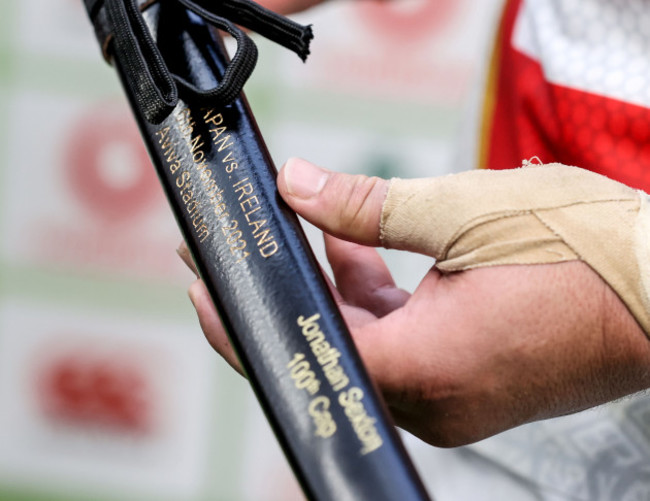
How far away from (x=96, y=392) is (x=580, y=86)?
760mm

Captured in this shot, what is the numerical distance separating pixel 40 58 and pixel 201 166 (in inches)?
26.6

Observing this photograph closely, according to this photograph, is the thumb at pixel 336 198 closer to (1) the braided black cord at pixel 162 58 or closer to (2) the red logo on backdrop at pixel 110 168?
(1) the braided black cord at pixel 162 58

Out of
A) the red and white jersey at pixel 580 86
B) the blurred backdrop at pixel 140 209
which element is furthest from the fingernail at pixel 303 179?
the blurred backdrop at pixel 140 209

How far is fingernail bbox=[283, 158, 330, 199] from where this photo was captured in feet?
1.13

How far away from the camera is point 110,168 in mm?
920

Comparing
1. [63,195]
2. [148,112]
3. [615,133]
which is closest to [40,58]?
[63,195]

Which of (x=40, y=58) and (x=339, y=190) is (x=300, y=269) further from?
(x=40, y=58)

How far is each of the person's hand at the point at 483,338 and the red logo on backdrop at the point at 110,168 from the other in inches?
24.1

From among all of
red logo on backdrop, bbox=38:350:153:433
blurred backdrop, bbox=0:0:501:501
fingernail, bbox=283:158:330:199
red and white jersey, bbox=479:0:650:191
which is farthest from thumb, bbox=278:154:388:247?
red logo on backdrop, bbox=38:350:153:433

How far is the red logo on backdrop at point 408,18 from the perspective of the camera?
2.98ft

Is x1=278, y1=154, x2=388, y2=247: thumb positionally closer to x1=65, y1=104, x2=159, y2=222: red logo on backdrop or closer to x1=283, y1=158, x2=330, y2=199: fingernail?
x1=283, y1=158, x2=330, y2=199: fingernail

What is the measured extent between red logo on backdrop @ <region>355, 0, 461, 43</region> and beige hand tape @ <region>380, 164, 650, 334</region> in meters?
0.63

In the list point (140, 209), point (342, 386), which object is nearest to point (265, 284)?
point (342, 386)

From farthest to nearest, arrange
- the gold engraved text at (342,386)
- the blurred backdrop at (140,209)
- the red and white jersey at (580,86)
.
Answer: the blurred backdrop at (140,209) → the red and white jersey at (580,86) → the gold engraved text at (342,386)
